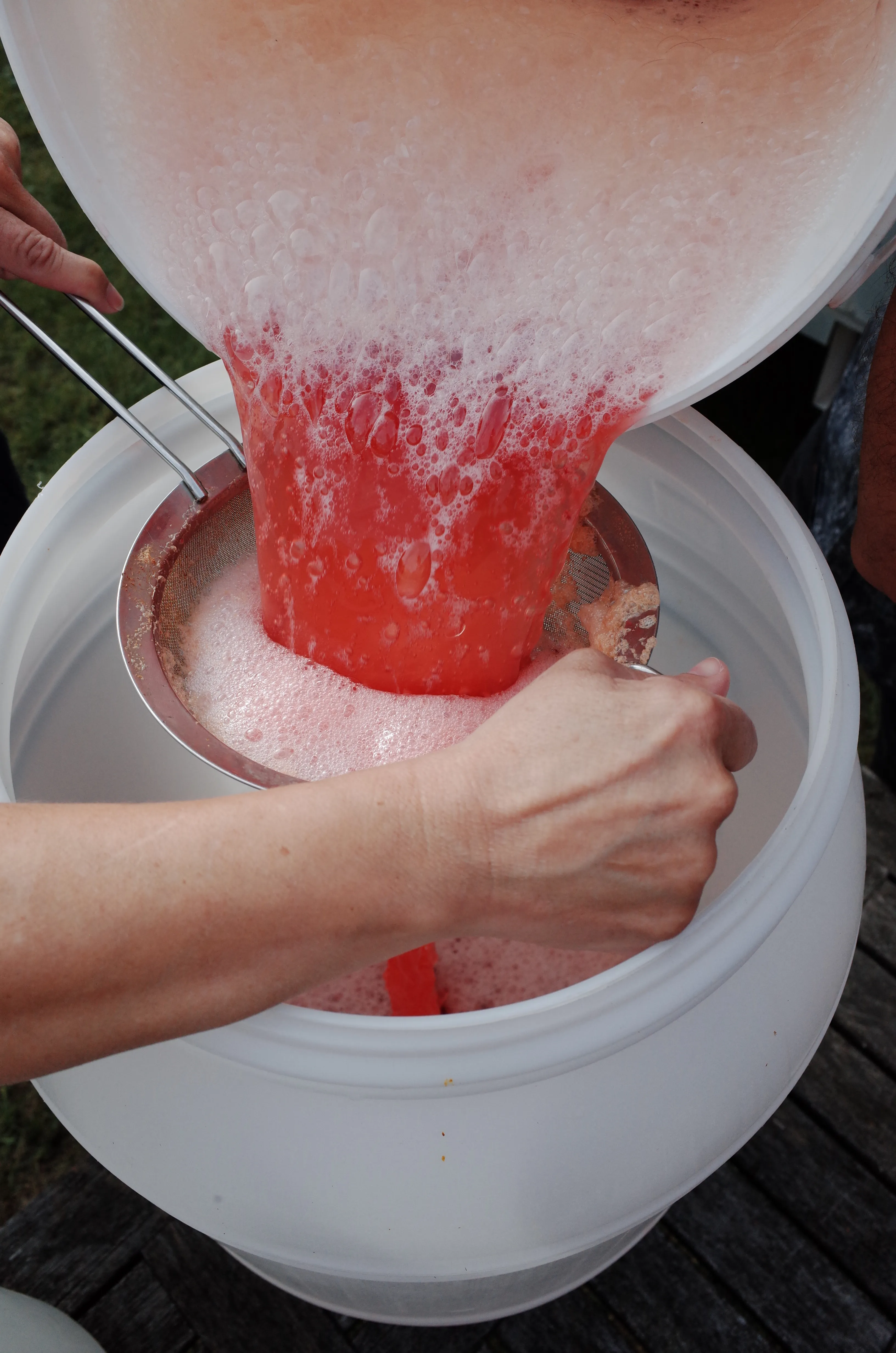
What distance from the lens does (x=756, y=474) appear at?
2.55ft

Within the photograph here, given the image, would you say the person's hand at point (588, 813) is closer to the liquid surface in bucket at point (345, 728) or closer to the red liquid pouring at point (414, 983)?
the liquid surface in bucket at point (345, 728)

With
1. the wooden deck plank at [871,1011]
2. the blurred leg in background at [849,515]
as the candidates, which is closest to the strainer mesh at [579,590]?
the blurred leg in background at [849,515]

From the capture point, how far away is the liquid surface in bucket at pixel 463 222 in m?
0.56

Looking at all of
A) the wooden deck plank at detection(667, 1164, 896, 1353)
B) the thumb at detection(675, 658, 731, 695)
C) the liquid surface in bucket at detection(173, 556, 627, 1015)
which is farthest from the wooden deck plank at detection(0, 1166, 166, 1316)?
the thumb at detection(675, 658, 731, 695)

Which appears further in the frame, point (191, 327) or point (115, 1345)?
point (115, 1345)

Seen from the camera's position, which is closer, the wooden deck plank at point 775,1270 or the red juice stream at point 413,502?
the red juice stream at point 413,502

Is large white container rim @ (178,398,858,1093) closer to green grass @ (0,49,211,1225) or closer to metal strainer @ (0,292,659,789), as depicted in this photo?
metal strainer @ (0,292,659,789)

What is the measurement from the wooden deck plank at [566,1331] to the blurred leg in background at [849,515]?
649 mm

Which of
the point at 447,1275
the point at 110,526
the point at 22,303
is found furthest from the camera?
the point at 22,303

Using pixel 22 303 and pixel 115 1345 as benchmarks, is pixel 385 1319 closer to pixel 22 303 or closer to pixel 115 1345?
pixel 115 1345

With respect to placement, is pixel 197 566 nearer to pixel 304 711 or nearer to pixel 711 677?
pixel 304 711

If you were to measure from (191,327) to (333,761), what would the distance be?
0.29 meters

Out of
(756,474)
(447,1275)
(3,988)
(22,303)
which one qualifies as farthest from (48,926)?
(22,303)

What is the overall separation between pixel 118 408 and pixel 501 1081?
1.70 feet
